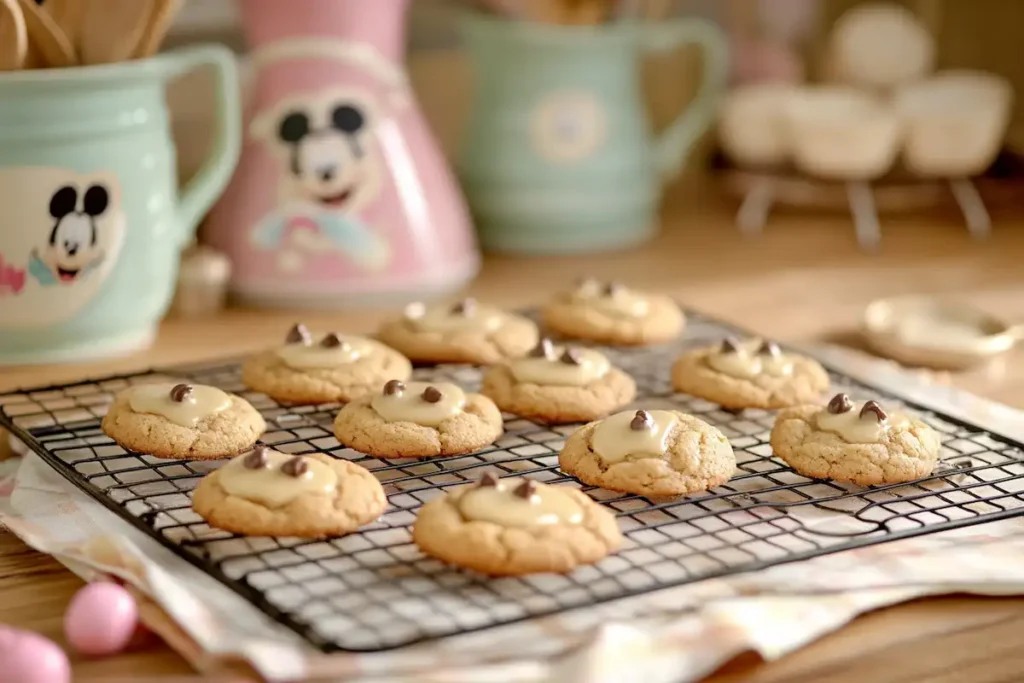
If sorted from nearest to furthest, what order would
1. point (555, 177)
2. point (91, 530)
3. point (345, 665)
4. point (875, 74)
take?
1. point (345, 665)
2. point (91, 530)
3. point (555, 177)
4. point (875, 74)

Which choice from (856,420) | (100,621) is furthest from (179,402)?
(856,420)

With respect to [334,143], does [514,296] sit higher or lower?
lower

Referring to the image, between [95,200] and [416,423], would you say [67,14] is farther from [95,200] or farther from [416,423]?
[416,423]

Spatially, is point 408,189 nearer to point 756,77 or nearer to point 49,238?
point 49,238

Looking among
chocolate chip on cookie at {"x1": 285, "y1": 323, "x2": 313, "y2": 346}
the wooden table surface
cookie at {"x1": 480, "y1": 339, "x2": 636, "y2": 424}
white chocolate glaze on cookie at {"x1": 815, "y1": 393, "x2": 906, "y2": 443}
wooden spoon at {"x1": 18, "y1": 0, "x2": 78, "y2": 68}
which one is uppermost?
wooden spoon at {"x1": 18, "y1": 0, "x2": 78, "y2": 68}

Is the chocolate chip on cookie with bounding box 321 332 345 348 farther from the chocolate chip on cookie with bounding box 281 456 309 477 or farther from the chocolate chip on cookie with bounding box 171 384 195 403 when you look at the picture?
the chocolate chip on cookie with bounding box 281 456 309 477

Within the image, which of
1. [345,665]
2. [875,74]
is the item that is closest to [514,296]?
[875,74]

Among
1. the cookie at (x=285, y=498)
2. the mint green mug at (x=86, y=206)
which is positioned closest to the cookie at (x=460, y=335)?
the mint green mug at (x=86, y=206)

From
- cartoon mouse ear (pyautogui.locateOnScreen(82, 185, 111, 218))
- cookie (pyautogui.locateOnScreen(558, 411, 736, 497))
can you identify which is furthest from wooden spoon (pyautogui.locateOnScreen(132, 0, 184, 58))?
cookie (pyautogui.locateOnScreen(558, 411, 736, 497))
